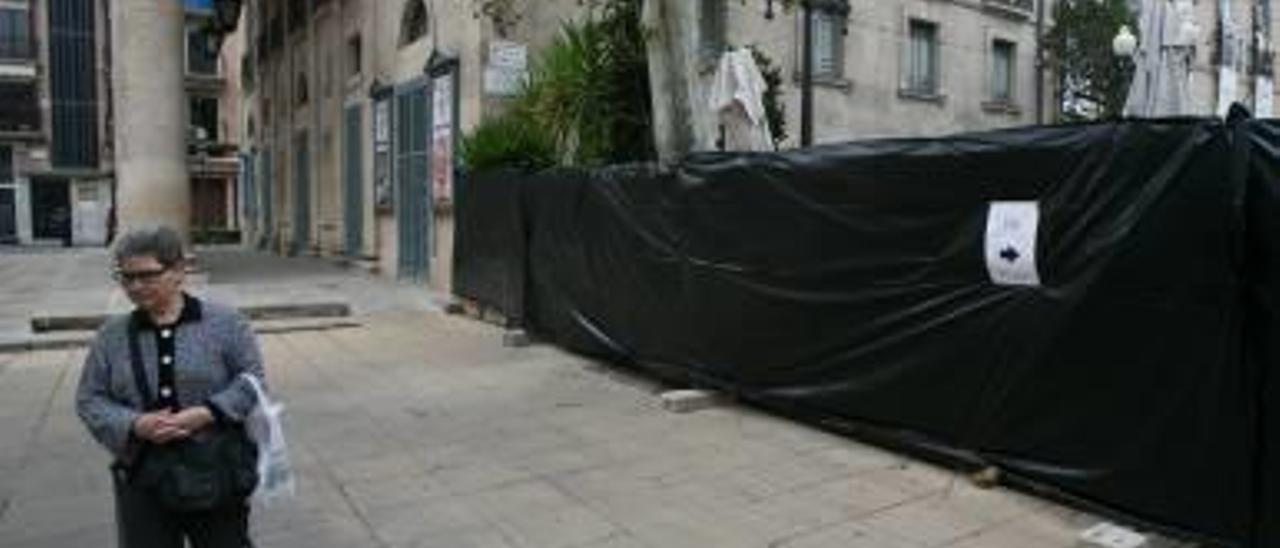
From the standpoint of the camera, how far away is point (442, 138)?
15594 millimetres

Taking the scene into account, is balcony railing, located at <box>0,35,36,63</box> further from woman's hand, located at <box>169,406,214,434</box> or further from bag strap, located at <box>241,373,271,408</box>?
woman's hand, located at <box>169,406,214,434</box>

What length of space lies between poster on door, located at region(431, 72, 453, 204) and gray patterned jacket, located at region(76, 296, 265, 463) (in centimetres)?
1152

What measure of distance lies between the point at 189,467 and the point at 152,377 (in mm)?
275

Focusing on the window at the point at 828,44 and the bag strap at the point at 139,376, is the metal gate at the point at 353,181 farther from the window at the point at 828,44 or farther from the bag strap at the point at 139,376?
the bag strap at the point at 139,376

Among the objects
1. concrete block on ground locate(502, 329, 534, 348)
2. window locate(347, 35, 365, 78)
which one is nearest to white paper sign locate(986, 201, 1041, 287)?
concrete block on ground locate(502, 329, 534, 348)

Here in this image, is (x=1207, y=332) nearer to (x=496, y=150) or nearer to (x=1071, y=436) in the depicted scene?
(x=1071, y=436)

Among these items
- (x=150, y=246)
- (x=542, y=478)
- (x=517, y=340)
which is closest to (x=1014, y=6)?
(x=517, y=340)

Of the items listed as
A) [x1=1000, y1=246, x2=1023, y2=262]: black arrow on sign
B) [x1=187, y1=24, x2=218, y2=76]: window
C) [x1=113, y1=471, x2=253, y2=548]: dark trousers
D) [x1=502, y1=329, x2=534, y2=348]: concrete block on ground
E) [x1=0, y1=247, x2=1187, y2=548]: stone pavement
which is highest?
[x1=187, y1=24, x2=218, y2=76]: window

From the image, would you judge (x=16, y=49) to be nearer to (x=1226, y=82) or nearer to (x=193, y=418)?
(x=1226, y=82)

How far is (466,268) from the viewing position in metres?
13.3

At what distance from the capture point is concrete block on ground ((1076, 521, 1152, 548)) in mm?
4973

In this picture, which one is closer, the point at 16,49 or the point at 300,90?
the point at 300,90

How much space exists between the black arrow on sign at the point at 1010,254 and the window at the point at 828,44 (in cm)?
1465

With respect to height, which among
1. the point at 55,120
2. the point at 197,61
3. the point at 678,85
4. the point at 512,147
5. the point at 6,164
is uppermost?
the point at 197,61
